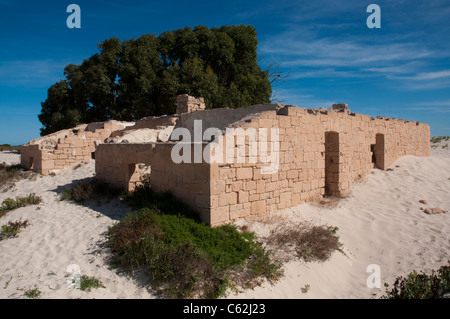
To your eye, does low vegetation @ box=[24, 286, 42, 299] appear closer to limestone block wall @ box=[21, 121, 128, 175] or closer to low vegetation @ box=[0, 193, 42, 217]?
low vegetation @ box=[0, 193, 42, 217]

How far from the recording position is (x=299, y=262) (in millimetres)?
5574

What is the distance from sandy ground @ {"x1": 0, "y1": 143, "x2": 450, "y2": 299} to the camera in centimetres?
470

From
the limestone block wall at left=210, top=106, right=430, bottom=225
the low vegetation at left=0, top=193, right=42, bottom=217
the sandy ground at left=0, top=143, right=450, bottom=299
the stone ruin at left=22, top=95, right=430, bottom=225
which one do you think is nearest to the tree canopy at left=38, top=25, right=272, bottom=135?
the stone ruin at left=22, top=95, right=430, bottom=225

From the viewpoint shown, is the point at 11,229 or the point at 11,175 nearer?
the point at 11,229

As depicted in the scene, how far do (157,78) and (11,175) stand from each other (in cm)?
1111

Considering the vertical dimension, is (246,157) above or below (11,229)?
above

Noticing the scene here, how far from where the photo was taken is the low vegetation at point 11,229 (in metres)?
6.31

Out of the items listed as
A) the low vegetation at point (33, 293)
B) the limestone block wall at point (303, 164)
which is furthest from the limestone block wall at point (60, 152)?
the limestone block wall at point (303, 164)

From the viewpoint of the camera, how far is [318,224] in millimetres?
7270

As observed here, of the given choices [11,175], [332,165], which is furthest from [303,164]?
[11,175]

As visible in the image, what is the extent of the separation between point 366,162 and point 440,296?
7.61 meters

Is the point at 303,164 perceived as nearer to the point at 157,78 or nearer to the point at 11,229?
the point at 11,229

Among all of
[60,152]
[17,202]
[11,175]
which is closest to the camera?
[17,202]

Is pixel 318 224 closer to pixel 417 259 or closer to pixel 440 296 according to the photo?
pixel 417 259
